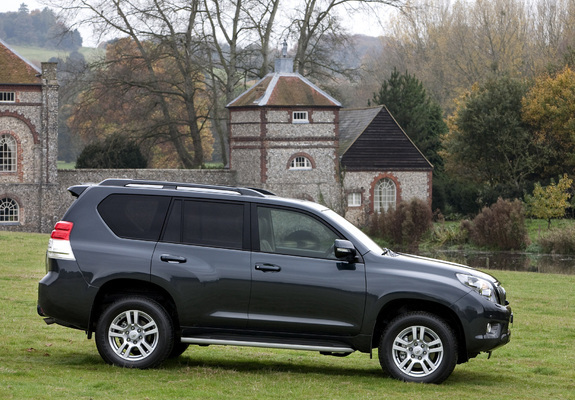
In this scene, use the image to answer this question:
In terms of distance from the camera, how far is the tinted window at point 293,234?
8.41 m

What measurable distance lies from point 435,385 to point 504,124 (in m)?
42.1

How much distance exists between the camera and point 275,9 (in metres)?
51.7

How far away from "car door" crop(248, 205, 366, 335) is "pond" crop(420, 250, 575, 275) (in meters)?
22.6

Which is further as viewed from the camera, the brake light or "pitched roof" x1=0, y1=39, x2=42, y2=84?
"pitched roof" x1=0, y1=39, x2=42, y2=84

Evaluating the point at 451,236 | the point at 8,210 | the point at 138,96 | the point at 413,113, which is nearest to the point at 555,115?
the point at 413,113

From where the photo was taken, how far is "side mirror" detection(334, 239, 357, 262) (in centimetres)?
820

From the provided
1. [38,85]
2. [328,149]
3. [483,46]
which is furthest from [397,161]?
[483,46]

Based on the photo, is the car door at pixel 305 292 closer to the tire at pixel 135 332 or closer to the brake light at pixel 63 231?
the tire at pixel 135 332

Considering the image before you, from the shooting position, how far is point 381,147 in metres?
49.2

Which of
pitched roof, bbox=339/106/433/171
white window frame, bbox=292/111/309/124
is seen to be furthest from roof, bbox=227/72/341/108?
pitched roof, bbox=339/106/433/171

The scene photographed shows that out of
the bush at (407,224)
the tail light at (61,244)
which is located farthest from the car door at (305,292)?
the bush at (407,224)

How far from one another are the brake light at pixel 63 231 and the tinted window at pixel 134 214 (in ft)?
1.09

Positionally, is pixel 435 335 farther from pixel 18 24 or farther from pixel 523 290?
pixel 18 24

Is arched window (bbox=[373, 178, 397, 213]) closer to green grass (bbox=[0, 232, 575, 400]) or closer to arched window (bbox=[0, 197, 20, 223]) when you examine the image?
arched window (bbox=[0, 197, 20, 223])
